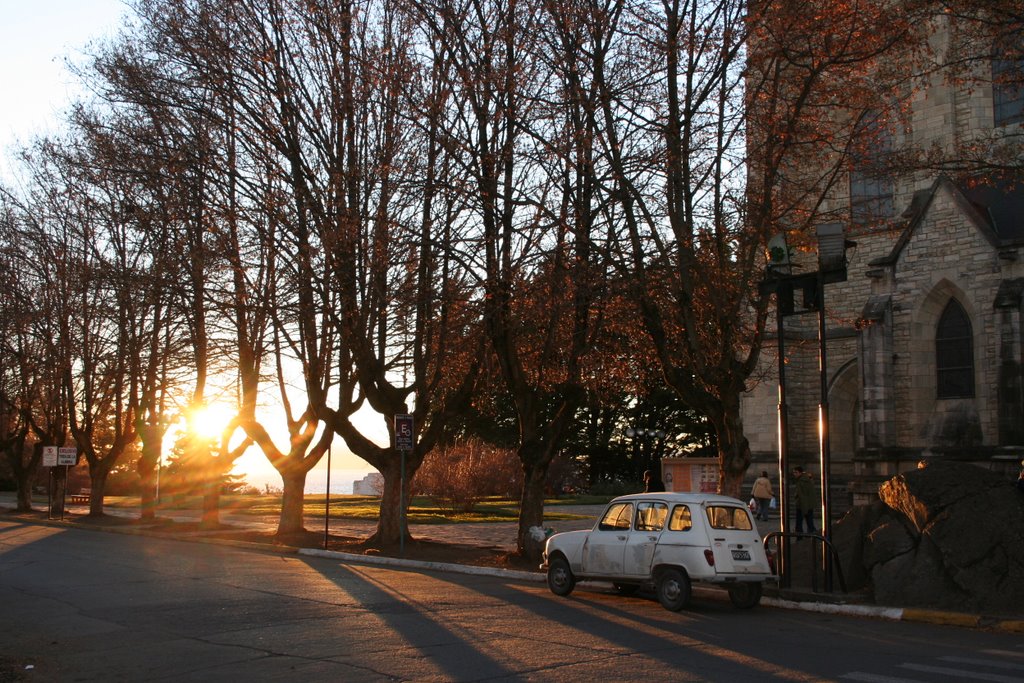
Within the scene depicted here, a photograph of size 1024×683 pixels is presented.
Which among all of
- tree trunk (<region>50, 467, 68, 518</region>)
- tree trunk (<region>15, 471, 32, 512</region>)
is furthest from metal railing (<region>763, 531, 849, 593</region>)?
tree trunk (<region>15, 471, 32, 512</region>)

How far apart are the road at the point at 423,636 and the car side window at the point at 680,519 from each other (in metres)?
1.18

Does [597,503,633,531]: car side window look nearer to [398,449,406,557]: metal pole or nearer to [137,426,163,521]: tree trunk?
[398,449,406,557]: metal pole

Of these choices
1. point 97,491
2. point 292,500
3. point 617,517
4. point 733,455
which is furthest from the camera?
point 97,491

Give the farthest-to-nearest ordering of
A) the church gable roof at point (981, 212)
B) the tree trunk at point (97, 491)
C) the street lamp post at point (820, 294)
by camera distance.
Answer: the tree trunk at point (97, 491), the church gable roof at point (981, 212), the street lamp post at point (820, 294)

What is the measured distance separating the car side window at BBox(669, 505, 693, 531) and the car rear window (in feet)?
1.01

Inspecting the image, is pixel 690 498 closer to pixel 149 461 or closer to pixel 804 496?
pixel 804 496

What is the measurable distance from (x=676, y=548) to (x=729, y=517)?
3.13ft

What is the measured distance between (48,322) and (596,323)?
82.7ft

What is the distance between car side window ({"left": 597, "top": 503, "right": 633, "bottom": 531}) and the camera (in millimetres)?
14922

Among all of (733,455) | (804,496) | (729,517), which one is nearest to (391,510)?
(733,455)

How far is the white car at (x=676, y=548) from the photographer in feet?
45.0

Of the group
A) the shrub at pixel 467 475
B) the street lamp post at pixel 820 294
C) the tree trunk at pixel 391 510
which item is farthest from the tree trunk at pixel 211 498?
the street lamp post at pixel 820 294

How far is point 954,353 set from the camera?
97.5 feet

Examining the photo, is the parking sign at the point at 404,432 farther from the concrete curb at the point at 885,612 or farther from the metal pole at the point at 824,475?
the metal pole at the point at 824,475
